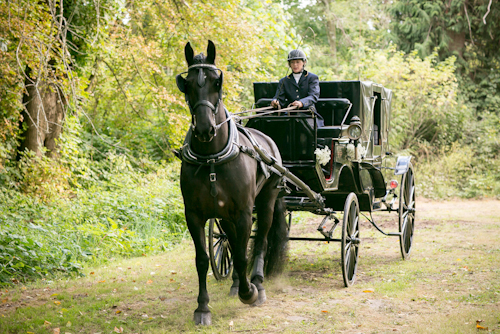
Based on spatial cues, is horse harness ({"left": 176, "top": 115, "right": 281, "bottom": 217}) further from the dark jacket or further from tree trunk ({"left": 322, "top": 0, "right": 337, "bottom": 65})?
tree trunk ({"left": 322, "top": 0, "right": 337, "bottom": 65})

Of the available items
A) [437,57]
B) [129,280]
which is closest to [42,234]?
[129,280]

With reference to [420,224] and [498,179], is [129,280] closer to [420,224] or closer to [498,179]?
[420,224]

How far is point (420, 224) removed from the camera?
36.3 ft

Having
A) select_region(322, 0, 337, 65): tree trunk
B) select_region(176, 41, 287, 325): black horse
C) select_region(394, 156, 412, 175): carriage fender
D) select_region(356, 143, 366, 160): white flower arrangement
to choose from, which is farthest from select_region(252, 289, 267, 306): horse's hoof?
select_region(322, 0, 337, 65): tree trunk

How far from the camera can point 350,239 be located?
6.10 meters

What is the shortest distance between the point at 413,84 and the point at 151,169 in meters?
9.64

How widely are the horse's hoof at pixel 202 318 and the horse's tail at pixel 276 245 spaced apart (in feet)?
4.52

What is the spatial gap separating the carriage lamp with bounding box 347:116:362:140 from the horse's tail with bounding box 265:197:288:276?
1.26 meters

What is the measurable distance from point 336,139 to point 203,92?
2.48 meters

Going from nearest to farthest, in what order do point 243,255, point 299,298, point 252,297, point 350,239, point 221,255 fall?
point 243,255 → point 252,297 → point 299,298 → point 350,239 → point 221,255

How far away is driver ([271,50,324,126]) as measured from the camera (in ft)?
20.5

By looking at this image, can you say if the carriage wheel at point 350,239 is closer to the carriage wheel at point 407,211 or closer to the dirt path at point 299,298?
the dirt path at point 299,298

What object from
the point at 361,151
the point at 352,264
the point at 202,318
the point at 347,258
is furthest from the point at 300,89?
the point at 202,318

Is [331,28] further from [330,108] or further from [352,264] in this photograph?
[352,264]
